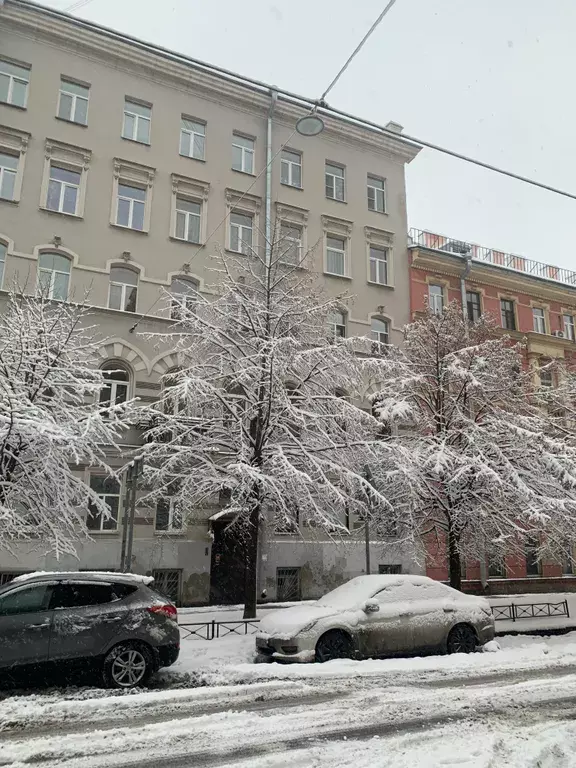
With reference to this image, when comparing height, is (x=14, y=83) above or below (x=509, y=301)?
above

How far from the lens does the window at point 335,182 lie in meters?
26.3

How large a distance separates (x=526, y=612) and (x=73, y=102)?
22648mm

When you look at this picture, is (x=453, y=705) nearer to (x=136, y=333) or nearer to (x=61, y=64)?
(x=136, y=333)

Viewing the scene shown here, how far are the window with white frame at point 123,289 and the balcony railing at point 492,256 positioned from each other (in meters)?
13.4

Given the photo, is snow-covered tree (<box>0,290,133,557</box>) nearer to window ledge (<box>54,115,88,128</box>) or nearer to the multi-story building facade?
window ledge (<box>54,115,88,128</box>)

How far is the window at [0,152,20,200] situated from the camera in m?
20.1

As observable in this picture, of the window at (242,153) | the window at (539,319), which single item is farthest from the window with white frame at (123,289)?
the window at (539,319)

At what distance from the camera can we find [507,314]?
29969mm

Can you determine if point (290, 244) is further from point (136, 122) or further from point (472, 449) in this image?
point (136, 122)

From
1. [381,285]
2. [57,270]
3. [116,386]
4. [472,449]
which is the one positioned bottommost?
[472,449]

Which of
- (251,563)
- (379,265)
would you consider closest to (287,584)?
(251,563)

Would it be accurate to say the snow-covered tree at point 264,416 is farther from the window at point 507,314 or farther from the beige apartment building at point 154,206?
the window at point 507,314

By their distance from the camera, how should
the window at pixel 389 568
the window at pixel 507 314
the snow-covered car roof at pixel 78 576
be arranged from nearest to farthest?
the snow-covered car roof at pixel 78 576 < the window at pixel 389 568 < the window at pixel 507 314

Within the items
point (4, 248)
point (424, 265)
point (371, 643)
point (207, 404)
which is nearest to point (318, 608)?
point (371, 643)
